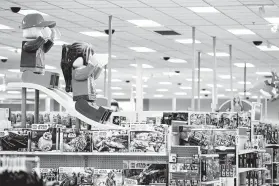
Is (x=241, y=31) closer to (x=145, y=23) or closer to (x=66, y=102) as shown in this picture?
(x=145, y=23)

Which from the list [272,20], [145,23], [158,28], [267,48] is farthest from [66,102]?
[267,48]

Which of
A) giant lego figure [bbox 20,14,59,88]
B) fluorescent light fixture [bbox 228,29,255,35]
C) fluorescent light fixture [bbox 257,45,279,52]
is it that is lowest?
giant lego figure [bbox 20,14,59,88]

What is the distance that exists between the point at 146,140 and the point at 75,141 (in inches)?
30.9

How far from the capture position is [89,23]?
1398 cm

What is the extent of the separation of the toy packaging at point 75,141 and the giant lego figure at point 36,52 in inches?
23.5

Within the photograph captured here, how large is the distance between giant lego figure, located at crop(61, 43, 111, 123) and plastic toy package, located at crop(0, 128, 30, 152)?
0.67 meters

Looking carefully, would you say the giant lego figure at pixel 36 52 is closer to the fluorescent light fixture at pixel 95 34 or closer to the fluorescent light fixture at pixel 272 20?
the fluorescent light fixture at pixel 272 20

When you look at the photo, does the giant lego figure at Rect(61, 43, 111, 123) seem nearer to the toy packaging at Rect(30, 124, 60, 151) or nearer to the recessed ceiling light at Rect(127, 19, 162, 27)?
the toy packaging at Rect(30, 124, 60, 151)

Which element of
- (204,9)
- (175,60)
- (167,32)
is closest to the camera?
(204,9)

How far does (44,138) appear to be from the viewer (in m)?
6.87

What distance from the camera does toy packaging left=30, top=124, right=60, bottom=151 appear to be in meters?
6.85

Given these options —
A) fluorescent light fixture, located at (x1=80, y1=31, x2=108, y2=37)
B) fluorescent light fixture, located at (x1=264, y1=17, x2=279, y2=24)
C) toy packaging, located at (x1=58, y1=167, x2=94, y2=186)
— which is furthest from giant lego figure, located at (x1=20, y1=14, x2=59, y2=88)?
fluorescent light fixture, located at (x1=80, y1=31, x2=108, y2=37)

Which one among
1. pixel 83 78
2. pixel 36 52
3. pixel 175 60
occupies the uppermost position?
pixel 175 60

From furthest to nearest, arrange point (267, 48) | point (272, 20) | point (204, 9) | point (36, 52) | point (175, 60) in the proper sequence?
point (175, 60) → point (267, 48) → point (272, 20) → point (204, 9) → point (36, 52)
